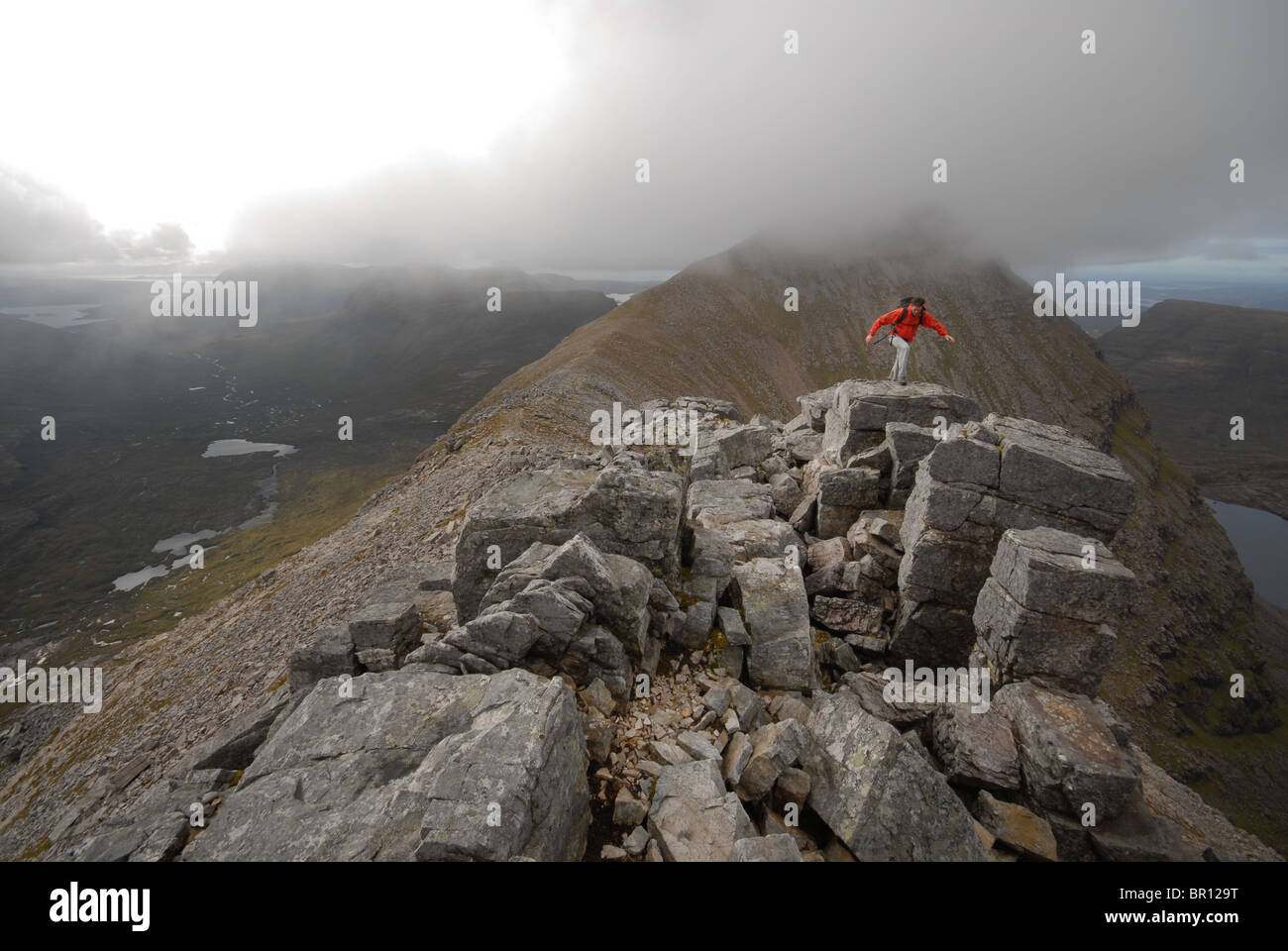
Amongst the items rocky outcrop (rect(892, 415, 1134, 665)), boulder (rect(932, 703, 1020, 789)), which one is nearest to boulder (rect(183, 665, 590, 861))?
boulder (rect(932, 703, 1020, 789))

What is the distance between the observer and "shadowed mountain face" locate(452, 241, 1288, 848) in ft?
277

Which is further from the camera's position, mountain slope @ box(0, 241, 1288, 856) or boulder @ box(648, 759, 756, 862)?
mountain slope @ box(0, 241, 1288, 856)

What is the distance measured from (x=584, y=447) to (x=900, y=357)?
3586 centimetres

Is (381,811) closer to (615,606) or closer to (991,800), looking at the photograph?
(615,606)

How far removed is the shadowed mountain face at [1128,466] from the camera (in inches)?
3322

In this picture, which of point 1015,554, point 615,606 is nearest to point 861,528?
point 1015,554

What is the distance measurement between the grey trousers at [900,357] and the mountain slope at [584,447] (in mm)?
25267

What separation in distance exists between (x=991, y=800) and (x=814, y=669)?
450cm

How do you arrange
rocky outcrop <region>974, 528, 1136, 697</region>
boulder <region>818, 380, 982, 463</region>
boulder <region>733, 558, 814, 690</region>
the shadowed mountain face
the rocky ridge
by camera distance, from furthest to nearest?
1. the shadowed mountain face
2. boulder <region>818, 380, 982, 463</region>
3. boulder <region>733, 558, 814, 690</region>
4. rocky outcrop <region>974, 528, 1136, 697</region>
5. the rocky ridge

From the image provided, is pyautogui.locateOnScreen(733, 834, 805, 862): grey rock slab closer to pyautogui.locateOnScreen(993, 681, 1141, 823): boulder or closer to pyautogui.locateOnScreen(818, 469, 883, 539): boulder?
pyautogui.locateOnScreen(993, 681, 1141, 823): boulder

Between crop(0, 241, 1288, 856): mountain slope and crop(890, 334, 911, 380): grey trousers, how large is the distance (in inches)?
995

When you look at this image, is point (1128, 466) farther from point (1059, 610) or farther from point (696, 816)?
point (696, 816)

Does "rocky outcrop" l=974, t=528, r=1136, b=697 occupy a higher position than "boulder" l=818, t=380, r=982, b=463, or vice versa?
"boulder" l=818, t=380, r=982, b=463
